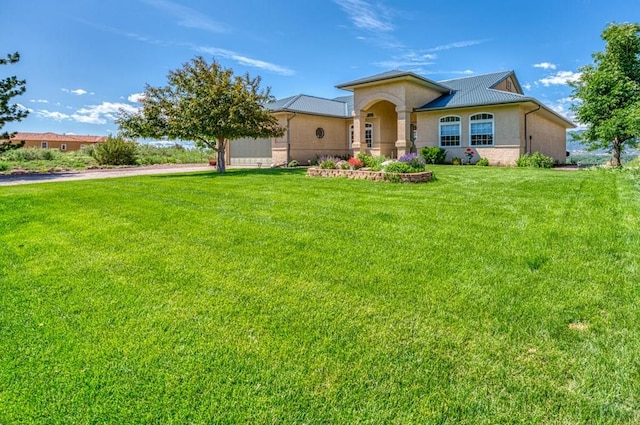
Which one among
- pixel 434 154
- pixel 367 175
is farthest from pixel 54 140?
Result: pixel 367 175

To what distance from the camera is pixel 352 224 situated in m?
5.75

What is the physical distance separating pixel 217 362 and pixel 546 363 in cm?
213

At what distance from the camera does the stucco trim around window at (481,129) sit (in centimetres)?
1905

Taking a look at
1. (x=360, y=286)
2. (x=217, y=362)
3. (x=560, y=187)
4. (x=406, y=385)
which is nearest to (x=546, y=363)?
(x=406, y=385)

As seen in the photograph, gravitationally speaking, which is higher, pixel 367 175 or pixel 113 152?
pixel 113 152

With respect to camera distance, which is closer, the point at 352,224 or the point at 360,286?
the point at 360,286

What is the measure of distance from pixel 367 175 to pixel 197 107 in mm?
8145

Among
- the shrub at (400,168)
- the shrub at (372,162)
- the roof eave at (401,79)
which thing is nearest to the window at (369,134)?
the roof eave at (401,79)

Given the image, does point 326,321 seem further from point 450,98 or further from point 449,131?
point 450,98

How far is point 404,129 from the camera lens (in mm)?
20891

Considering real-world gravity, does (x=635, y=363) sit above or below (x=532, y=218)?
below

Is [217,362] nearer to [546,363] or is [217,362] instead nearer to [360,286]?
[360,286]

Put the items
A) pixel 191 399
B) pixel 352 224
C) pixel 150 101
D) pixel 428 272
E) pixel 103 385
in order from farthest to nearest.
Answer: pixel 150 101 < pixel 352 224 < pixel 428 272 < pixel 103 385 < pixel 191 399

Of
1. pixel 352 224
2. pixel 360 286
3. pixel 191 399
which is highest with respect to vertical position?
pixel 352 224
